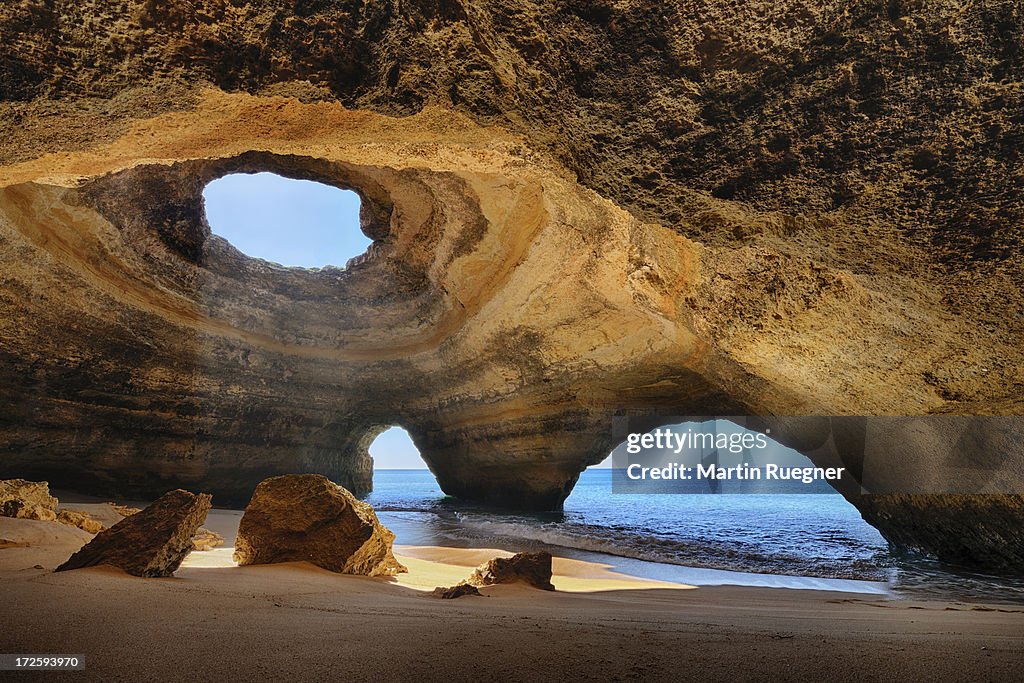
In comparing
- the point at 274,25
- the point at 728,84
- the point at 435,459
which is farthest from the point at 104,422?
the point at 728,84

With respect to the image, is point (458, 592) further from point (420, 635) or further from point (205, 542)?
point (205, 542)

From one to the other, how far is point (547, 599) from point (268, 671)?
4.88ft

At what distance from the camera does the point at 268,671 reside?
1106 millimetres

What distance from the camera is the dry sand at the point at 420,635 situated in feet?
3.81

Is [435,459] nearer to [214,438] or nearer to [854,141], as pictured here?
[214,438]

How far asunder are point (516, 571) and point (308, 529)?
1067 mm

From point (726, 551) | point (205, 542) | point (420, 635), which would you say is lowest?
point (726, 551)

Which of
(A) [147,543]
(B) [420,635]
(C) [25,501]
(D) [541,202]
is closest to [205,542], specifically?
(C) [25,501]

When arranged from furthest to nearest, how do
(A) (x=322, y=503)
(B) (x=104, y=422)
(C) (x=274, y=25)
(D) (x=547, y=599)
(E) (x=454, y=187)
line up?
(B) (x=104, y=422) < (E) (x=454, y=187) < (A) (x=322, y=503) < (D) (x=547, y=599) < (C) (x=274, y=25)

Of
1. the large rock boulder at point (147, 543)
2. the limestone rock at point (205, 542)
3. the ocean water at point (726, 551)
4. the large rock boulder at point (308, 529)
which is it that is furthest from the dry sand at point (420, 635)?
the ocean water at point (726, 551)

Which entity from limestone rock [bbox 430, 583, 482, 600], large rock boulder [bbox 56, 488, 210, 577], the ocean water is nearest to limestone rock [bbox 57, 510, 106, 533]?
large rock boulder [bbox 56, 488, 210, 577]

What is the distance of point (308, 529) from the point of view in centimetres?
271

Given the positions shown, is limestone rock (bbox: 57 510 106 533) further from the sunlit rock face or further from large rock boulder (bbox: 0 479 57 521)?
the sunlit rock face

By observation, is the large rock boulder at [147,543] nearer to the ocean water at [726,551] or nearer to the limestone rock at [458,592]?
the limestone rock at [458,592]
